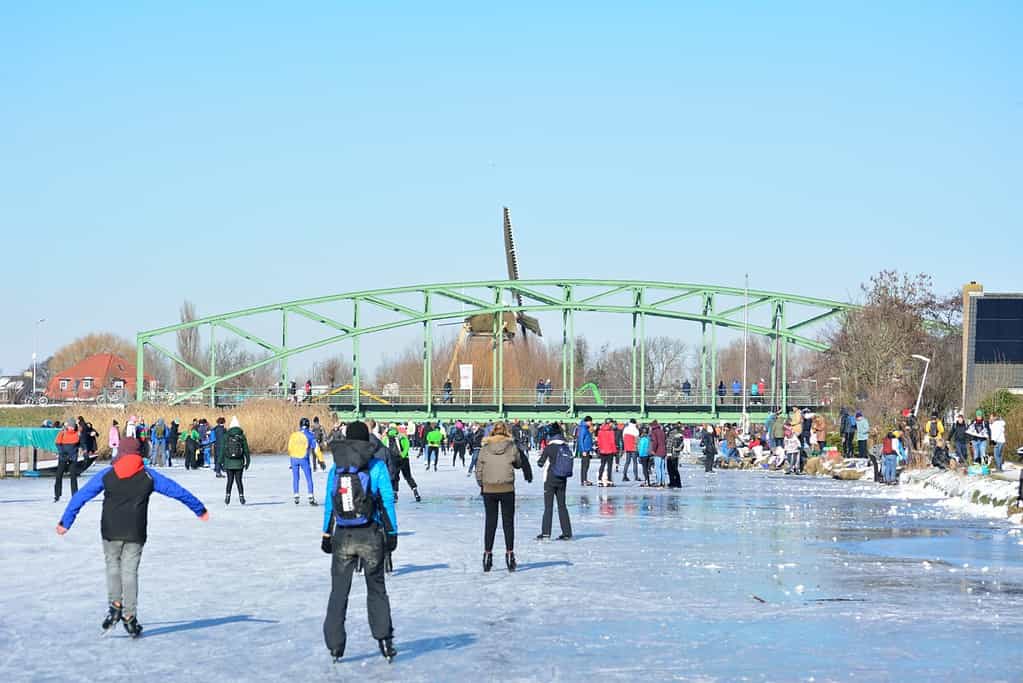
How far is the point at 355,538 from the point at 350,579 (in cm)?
30

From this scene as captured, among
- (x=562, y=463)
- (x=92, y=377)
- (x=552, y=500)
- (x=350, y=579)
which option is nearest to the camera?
(x=350, y=579)

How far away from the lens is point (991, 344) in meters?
60.4

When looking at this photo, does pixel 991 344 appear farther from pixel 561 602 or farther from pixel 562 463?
pixel 561 602

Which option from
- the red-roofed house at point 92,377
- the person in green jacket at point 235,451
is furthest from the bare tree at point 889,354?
the red-roofed house at point 92,377

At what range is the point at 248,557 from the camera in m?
18.7

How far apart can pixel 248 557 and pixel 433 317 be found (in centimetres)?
8258

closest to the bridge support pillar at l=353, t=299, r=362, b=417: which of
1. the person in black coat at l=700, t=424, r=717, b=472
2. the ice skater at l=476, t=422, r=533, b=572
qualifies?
the person in black coat at l=700, t=424, r=717, b=472

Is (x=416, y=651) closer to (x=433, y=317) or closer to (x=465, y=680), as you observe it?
(x=465, y=680)

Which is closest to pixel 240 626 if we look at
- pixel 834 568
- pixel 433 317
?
pixel 834 568

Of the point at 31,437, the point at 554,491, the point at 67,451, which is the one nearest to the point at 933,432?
the point at 67,451

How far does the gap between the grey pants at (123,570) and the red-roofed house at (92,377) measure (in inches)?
5527

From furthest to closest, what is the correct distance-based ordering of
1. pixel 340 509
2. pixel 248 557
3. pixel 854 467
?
pixel 854 467
pixel 248 557
pixel 340 509

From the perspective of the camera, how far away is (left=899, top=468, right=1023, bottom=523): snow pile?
26.7 meters

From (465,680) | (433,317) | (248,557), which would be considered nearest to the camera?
(465,680)
